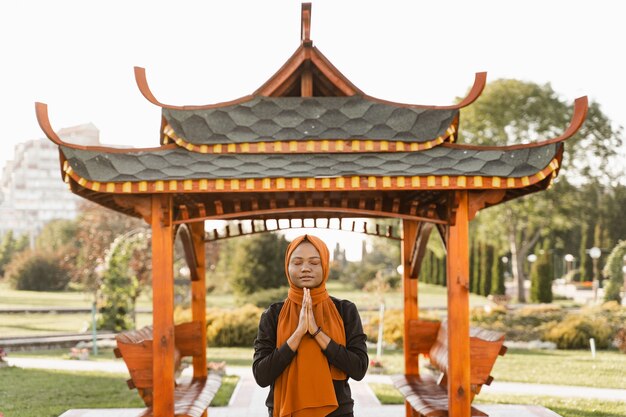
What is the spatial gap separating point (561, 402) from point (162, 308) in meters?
5.34

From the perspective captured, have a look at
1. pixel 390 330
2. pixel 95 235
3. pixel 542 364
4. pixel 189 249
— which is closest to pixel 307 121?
pixel 189 249

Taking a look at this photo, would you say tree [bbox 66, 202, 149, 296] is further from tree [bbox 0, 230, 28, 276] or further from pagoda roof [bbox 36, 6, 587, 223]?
pagoda roof [bbox 36, 6, 587, 223]

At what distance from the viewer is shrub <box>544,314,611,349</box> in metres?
15.0

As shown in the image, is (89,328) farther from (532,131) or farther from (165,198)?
(532,131)

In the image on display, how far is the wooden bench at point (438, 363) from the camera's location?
18.9 feet

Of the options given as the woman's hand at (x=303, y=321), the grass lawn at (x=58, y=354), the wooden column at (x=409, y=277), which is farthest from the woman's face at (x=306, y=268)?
the grass lawn at (x=58, y=354)

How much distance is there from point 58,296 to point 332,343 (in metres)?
25.9

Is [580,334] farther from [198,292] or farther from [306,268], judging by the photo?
[306,268]

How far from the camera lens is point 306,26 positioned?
581 centimetres

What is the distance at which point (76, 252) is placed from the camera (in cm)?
2606

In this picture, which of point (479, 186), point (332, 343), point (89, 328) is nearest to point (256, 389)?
point (479, 186)

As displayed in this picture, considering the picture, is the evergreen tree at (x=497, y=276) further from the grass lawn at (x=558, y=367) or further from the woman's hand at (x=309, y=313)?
the woman's hand at (x=309, y=313)

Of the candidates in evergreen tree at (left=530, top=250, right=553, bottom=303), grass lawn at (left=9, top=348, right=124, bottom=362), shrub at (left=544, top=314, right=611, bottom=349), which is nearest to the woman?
grass lawn at (left=9, top=348, right=124, bottom=362)

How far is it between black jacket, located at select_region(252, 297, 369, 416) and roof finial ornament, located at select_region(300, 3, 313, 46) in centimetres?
301
